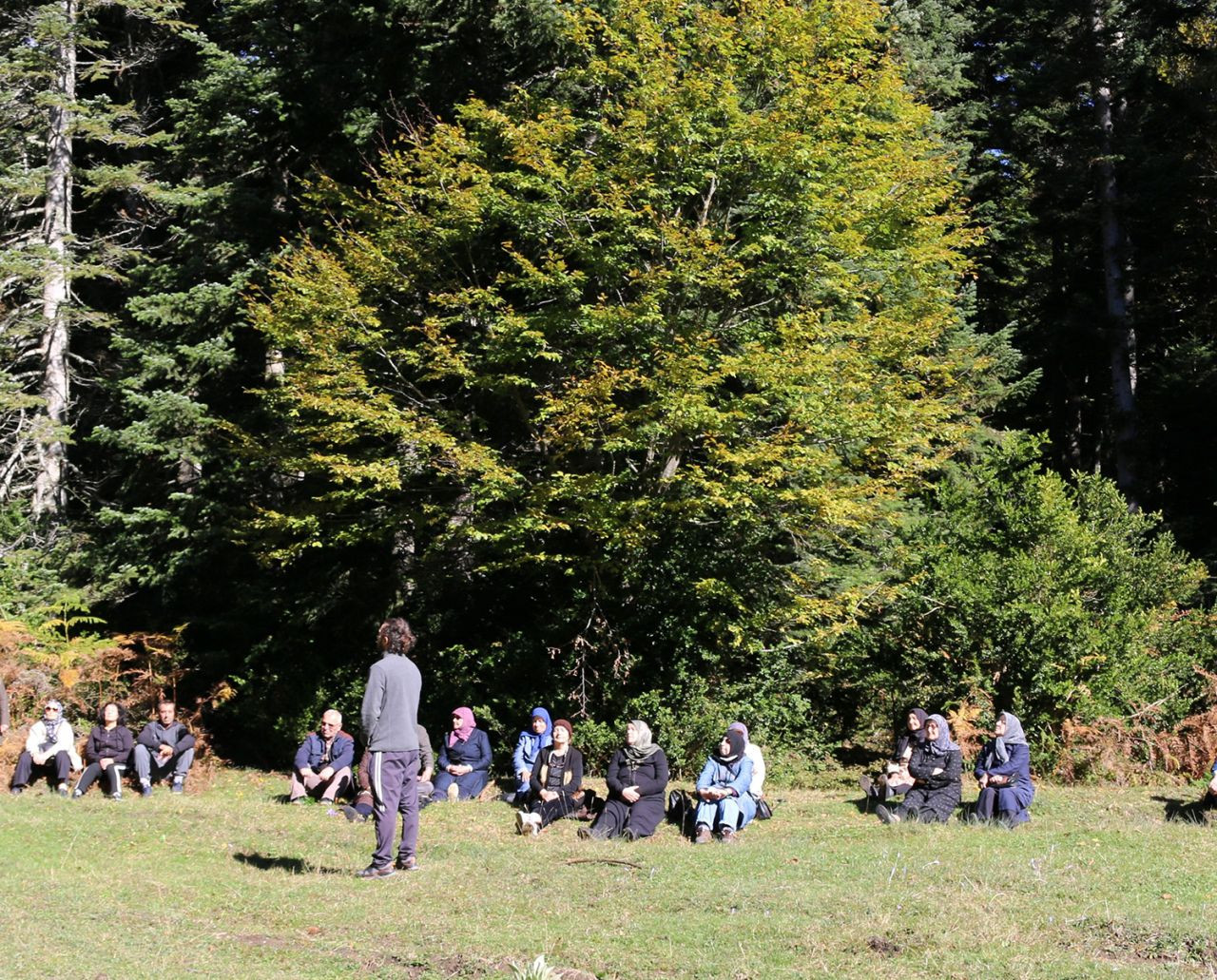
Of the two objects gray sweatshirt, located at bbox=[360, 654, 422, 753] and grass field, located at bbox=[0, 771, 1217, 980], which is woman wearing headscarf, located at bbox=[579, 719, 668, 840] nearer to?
grass field, located at bbox=[0, 771, 1217, 980]

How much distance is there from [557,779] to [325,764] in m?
2.95

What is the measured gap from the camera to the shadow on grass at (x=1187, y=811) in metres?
9.83

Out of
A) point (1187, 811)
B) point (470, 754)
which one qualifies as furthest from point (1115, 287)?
point (470, 754)

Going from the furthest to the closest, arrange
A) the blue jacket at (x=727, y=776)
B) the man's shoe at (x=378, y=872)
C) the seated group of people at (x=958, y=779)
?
1. the blue jacket at (x=727, y=776)
2. the seated group of people at (x=958, y=779)
3. the man's shoe at (x=378, y=872)

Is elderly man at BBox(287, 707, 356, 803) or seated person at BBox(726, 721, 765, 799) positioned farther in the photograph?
elderly man at BBox(287, 707, 356, 803)

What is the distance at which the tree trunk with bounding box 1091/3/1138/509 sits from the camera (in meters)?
23.2

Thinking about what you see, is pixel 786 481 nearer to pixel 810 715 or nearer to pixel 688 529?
pixel 688 529

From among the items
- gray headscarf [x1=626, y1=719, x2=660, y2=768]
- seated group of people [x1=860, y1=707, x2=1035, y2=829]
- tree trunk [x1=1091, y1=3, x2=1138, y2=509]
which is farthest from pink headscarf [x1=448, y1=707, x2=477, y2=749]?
tree trunk [x1=1091, y1=3, x2=1138, y2=509]

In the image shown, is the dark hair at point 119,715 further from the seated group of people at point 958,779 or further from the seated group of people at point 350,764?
the seated group of people at point 958,779

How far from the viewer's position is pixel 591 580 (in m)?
13.7

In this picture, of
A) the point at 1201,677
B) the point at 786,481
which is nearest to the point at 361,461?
the point at 786,481

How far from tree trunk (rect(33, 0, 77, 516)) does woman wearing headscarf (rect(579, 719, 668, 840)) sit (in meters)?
12.6

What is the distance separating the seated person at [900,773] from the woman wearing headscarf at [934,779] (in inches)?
8.5

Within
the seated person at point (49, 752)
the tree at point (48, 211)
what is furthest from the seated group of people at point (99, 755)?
the tree at point (48, 211)
